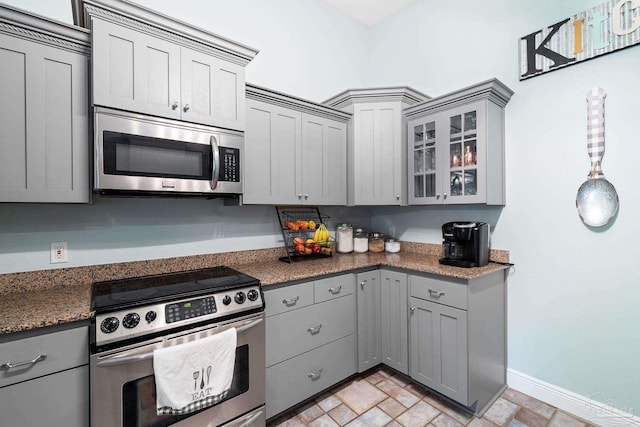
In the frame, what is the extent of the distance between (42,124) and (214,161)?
2.63ft

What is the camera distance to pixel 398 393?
2225 millimetres

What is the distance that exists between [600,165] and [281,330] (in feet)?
7.54

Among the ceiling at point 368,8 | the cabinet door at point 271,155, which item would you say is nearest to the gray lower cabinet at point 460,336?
the cabinet door at point 271,155

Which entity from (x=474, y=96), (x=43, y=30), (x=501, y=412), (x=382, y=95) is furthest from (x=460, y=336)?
(x=43, y=30)

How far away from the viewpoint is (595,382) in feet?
6.35

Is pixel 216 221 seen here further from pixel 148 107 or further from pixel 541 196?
pixel 541 196

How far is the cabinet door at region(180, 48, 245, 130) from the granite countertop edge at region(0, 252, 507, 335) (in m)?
1.04

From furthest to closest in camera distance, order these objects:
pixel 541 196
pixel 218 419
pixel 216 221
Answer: pixel 216 221
pixel 541 196
pixel 218 419

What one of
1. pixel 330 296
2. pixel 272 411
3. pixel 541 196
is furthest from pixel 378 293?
pixel 541 196

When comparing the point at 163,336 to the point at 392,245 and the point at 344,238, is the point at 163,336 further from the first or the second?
the point at 392,245

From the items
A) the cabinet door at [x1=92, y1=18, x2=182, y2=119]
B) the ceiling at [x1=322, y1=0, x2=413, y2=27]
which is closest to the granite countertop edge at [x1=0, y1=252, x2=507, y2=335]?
the cabinet door at [x1=92, y1=18, x2=182, y2=119]

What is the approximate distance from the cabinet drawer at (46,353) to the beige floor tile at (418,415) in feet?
6.08

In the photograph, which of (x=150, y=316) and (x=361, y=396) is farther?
(x=361, y=396)

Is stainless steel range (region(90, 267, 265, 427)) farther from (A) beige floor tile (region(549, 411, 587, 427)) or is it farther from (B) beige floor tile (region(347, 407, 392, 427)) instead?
(A) beige floor tile (region(549, 411, 587, 427))
